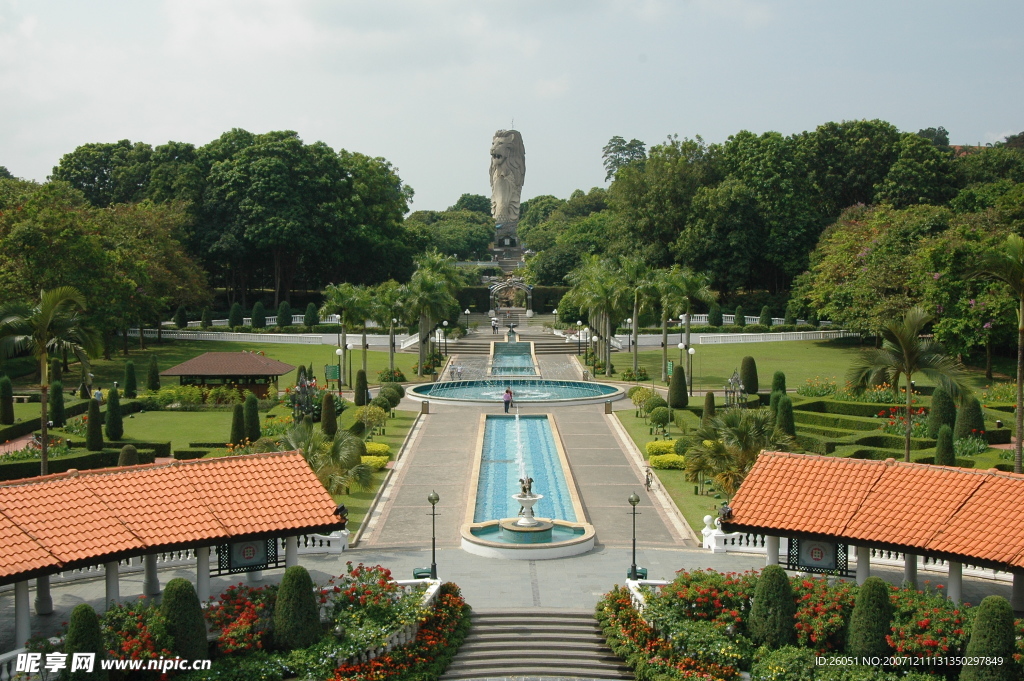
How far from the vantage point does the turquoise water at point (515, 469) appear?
31.9 metres

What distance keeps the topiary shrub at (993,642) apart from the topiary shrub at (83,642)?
15630 mm

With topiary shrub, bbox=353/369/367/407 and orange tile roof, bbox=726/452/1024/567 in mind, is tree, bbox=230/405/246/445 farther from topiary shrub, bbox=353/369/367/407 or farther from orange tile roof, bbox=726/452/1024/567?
orange tile roof, bbox=726/452/1024/567

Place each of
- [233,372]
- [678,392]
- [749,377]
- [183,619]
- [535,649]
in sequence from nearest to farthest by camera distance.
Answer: [183,619]
[535,649]
[678,392]
[749,377]
[233,372]

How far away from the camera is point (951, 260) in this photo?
50.8 metres

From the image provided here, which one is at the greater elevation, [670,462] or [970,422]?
[970,422]

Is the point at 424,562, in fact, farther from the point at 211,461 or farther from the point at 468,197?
the point at 468,197

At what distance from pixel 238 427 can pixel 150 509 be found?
16.9m

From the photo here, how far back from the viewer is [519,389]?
58125mm

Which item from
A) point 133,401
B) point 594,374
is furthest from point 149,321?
point 594,374

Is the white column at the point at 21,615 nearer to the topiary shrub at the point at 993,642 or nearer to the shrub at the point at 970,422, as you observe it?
the topiary shrub at the point at 993,642

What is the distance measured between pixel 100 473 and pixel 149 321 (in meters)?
49.1

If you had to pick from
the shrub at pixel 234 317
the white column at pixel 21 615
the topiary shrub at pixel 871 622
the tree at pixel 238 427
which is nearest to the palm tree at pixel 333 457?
the tree at pixel 238 427

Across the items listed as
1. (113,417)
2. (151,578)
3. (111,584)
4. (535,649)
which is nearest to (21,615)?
(111,584)

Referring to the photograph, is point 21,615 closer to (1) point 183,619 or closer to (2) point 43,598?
(2) point 43,598
